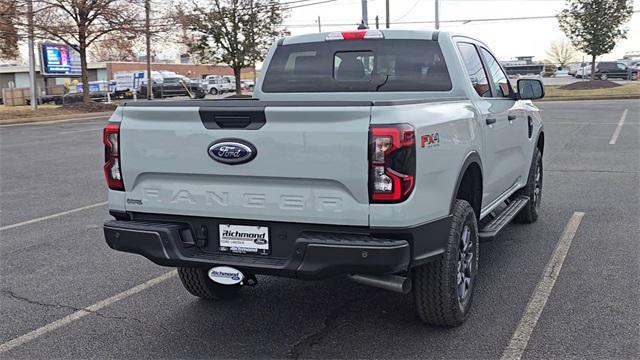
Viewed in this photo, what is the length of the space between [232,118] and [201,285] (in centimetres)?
155

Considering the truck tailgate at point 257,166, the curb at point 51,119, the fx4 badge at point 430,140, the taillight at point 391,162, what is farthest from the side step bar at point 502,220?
the curb at point 51,119

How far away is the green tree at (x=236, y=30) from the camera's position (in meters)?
39.8

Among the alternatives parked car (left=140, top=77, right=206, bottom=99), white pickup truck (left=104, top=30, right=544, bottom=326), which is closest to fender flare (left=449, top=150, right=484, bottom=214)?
white pickup truck (left=104, top=30, right=544, bottom=326)

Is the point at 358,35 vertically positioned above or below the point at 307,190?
above

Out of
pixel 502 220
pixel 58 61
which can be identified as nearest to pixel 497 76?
pixel 502 220

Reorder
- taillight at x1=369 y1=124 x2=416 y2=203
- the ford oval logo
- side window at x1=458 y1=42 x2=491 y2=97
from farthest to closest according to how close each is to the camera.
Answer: side window at x1=458 y1=42 x2=491 y2=97
the ford oval logo
taillight at x1=369 y1=124 x2=416 y2=203

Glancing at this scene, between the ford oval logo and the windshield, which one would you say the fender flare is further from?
the ford oval logo

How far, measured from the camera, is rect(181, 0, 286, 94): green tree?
39812 millimetres

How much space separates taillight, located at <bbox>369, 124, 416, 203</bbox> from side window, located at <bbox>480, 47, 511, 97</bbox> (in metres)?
2.58

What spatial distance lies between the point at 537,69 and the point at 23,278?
74235 millimetres

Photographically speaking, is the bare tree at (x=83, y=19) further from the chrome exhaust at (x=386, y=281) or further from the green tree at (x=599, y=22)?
the chrome exhaust at (x=386, y=281)

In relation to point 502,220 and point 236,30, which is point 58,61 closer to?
point 236,30

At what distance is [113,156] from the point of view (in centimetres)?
401

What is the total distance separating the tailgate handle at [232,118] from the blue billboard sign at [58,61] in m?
39.9
